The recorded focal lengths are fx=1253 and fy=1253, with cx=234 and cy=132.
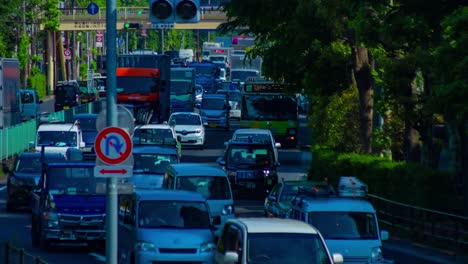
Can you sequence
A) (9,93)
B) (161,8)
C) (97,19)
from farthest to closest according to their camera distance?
(97,19) < (9,93) < (161,8)

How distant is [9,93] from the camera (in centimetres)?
5325

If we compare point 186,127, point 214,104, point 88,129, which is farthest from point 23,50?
point 88,129

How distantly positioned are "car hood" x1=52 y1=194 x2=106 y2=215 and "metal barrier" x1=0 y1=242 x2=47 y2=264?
24.2 ft

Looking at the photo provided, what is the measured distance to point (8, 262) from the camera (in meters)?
18.5

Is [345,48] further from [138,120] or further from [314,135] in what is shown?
[138,120]

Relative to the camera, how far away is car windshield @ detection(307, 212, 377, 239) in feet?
74.7

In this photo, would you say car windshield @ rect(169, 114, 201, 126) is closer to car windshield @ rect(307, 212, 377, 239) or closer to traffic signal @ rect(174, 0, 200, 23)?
car windshield @ rect(307, 212, 377, 239)

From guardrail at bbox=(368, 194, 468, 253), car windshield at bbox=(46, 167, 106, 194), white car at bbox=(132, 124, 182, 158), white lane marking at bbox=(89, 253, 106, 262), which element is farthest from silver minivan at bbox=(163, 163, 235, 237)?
white car at bbox=(132, 124, 182, 158)

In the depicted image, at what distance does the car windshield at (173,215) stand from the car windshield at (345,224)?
2.07 metres

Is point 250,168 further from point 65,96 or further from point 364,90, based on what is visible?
point 65,96

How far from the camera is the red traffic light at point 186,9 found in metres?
18.2

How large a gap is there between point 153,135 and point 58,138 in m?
4.79

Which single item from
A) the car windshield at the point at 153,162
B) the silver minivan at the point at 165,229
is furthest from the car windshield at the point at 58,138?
the silver minivan at the point at 165,229

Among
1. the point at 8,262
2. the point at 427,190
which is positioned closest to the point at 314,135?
the point at 427,190
